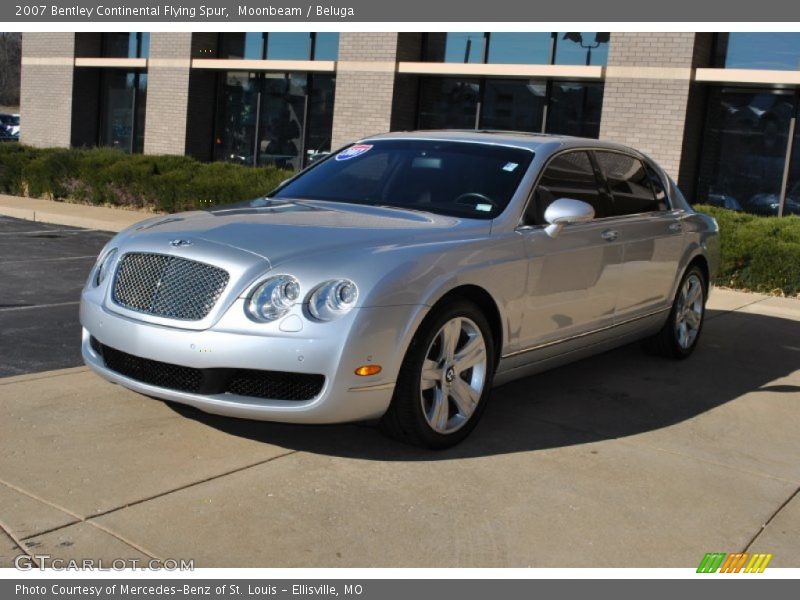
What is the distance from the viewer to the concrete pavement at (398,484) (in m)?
3.83

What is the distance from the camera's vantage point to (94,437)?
16.0 feet

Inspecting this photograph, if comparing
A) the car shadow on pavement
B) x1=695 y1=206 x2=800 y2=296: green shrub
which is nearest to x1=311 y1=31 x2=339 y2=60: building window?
x1=695 y1=206 x2=800 y2=296: green shrub

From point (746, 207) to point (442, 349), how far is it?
11148 millimetres

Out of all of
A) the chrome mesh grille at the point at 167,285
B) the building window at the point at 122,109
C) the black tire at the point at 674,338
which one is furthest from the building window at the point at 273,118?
the chrome mesh grille at the point at 167,285

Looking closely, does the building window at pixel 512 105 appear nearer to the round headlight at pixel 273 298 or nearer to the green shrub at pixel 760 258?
the green shrub at pixel 760 258

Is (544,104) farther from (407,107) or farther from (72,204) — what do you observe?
(72,204)

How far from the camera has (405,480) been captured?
4.55 metres

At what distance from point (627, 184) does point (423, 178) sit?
1.72m

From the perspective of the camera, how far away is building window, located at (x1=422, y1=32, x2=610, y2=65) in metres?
15.6

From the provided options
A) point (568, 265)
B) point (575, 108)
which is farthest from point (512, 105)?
Answer: point (568, 265)

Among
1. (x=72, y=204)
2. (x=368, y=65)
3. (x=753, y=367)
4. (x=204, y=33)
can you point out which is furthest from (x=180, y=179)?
(x=753, y=367)

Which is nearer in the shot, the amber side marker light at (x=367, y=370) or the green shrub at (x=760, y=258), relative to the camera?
the amber side marker light at (x=367, y=370)

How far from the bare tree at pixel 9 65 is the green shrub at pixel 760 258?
60.4 m

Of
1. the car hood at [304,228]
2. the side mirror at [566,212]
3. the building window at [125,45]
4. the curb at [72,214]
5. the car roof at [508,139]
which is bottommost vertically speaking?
the curb at [72,214]
